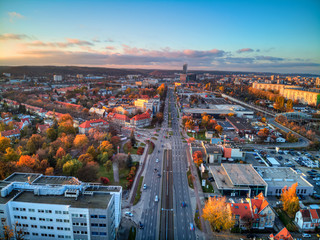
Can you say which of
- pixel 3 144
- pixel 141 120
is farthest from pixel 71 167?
pixel 141 120

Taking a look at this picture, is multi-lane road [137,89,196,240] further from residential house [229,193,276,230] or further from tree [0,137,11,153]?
tree [0,137,11,153]

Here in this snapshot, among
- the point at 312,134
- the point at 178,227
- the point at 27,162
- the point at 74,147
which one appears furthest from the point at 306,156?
the point at 27,162

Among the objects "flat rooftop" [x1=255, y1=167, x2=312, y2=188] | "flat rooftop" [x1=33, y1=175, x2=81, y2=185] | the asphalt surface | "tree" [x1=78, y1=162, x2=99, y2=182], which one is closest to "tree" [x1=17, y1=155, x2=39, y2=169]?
"tree" [x1=78, y1=162, x2=99, y2=182]

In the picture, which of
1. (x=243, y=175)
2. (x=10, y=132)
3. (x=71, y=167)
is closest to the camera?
(x=71, y=167)

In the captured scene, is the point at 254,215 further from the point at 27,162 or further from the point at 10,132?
the point at 10,132

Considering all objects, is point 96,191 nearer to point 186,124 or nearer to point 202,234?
point 202,234

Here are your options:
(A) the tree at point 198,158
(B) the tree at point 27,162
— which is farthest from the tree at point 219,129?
(B) the tree at point 27,162

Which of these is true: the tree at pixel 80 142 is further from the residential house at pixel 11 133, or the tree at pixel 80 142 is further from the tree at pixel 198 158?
the tree at pixel 198 158
